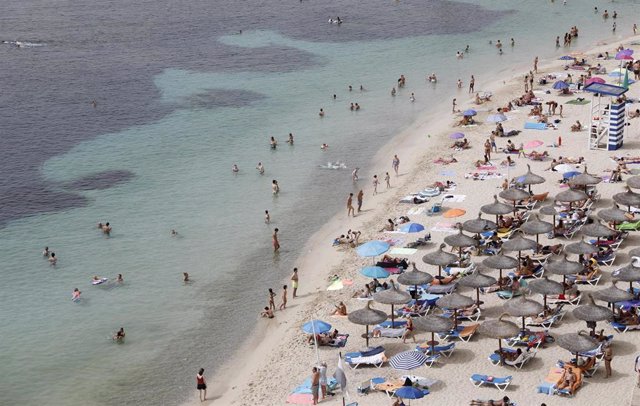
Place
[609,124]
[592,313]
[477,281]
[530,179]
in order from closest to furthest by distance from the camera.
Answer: [592,313] → [477,281] → [530,179] → [609,124]

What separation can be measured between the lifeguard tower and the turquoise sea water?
46.5 ft

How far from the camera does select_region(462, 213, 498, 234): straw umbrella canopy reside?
38469mm

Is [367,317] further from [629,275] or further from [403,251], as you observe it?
[629,275]

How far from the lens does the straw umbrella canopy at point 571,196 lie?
133 feet

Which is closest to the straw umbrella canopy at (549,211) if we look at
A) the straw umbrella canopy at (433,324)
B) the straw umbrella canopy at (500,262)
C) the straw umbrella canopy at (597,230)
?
the straw umbrella canopy at (597,230)

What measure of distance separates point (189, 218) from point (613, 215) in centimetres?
2172

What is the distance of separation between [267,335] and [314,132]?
1113 inches

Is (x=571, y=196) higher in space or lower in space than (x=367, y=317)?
higher

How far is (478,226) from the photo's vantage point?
127ft

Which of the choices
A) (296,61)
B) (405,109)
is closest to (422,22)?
(296,61)

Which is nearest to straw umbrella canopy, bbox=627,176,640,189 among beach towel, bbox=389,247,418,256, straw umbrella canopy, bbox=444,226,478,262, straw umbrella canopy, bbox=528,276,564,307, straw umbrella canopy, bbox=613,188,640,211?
straw umbrella canopy, bbox=613,188,640,211

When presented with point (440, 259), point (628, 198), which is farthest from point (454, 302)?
point (628, 198)

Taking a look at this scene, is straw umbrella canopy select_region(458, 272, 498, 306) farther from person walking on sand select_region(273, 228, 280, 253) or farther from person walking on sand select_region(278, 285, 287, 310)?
person walking on sand select_region(273, 228, 280, 253)

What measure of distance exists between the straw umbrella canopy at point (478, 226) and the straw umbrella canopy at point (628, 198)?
571 cm
